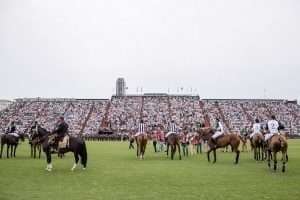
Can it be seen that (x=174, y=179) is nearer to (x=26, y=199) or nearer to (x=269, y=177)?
(x=269, y=177)

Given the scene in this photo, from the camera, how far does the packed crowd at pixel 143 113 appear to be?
277 feet

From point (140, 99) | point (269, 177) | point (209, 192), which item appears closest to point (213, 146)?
point (269, 177)

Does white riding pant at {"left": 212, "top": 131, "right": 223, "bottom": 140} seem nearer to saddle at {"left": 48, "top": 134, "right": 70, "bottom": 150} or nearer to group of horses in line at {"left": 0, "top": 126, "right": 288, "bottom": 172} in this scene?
group of horses in line at {"left": 0, "top": 126, "right": 288, "bottom": 172}

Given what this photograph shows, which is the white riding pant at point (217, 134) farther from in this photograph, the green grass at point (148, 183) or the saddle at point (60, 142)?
the saddle at point (60, 142)

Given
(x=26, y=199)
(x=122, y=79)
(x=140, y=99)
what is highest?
(x=122, y=79)

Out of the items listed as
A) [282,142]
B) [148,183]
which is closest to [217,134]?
[282,142]

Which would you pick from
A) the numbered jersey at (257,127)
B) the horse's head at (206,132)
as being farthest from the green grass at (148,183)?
the numbered jersey at (257,127)

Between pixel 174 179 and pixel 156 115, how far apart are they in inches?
2830

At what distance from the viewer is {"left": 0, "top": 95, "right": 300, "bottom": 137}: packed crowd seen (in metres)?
84.4

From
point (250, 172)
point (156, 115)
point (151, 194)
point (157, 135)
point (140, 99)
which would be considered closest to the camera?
point (151, 194)

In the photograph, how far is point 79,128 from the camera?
83375 mm

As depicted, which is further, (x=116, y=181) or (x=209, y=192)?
(x=116, y=181)

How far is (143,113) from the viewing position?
89750 mm

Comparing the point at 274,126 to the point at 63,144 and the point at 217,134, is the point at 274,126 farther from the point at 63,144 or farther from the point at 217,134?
the point at 63,144
